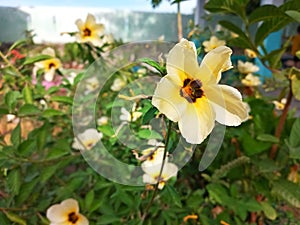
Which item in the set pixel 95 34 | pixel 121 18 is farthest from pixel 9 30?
pixel 121 18

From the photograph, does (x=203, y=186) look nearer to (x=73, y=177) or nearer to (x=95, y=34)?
(x=73, y=177)

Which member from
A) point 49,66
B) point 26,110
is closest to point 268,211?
point 26,110

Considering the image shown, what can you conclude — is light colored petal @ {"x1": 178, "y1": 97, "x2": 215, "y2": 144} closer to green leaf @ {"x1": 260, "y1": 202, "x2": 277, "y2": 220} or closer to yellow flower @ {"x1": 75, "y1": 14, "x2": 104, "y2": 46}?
green leaf @ {"x1": 260, "y1": 202, "x2": 277, "y2": 220}

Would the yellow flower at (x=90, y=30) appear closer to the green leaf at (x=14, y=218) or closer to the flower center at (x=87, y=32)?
the flower center at (x=87, y=32)

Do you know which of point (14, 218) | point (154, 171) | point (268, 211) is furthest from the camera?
point (268, 211)

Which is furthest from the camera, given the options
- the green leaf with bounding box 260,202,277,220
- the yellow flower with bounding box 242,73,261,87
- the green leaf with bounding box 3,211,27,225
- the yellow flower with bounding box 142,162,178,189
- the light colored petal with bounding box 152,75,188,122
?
the yellow flower with bounding box 242,73,261,87

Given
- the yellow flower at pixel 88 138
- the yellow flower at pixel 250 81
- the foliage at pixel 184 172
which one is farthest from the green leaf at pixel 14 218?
the yellow flower at pixel 250 81

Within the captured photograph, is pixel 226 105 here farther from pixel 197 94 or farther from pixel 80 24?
pixel 80 24

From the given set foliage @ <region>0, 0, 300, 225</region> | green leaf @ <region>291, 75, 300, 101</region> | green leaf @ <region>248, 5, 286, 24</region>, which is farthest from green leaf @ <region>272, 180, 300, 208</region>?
green leaf @ <region>248, 5, 286, 24</region>
